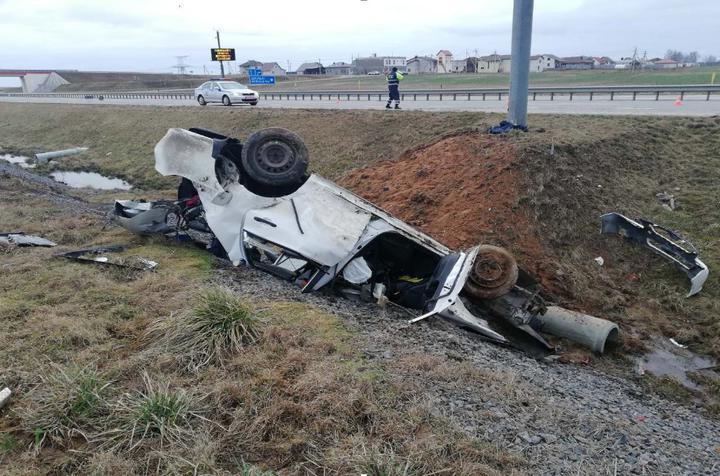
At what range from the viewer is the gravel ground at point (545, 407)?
10.8 feet

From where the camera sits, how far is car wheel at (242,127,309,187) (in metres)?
6.54

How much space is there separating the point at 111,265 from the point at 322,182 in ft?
9.33

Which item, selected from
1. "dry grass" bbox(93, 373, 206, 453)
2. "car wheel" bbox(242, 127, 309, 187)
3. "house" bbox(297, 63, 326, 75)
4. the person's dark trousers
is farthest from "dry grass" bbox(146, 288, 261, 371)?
"house" bbox(297, 63, 326, 75)

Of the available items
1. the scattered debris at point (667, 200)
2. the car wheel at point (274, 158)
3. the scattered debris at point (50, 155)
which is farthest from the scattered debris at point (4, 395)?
the scattered debris at point (50, 155)

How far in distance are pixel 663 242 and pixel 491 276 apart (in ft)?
11.9

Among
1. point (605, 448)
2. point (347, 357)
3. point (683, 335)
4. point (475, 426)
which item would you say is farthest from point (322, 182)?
point (683, 335)

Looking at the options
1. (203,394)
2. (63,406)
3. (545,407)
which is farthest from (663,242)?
(63,406)

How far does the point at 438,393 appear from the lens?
3750 mm

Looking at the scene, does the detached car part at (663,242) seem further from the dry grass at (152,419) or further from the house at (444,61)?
the house at (444,61)

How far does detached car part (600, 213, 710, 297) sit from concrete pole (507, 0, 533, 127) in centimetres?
332

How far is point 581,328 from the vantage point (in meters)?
6.30

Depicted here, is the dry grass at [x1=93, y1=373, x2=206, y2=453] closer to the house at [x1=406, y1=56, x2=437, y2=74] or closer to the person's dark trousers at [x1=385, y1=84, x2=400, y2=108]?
the person's dark trousers at [x1=385, y1=84, x2=400, y2=108]

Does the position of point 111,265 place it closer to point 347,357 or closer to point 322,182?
point 322,182

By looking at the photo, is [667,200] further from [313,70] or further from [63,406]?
[313,70]
